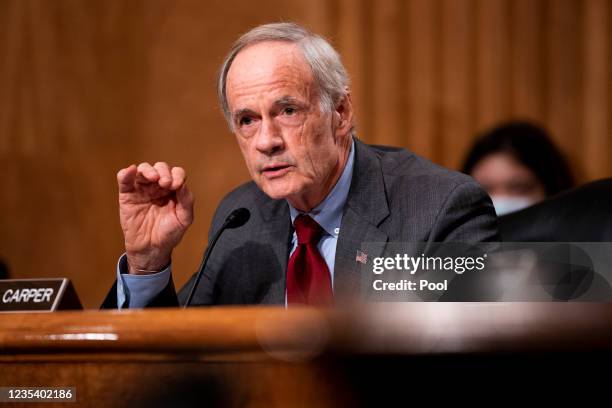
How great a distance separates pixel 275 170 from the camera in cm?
176

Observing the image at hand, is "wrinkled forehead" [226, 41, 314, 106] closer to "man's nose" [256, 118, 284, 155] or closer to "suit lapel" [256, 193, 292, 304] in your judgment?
"man's nose" [256, 118, 284, 155]

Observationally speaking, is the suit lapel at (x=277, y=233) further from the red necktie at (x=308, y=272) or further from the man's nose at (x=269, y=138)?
the man's nose at (x=269, y=138)

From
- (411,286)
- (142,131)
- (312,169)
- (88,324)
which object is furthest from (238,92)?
(142,131)

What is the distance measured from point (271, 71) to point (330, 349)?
109 centimetres

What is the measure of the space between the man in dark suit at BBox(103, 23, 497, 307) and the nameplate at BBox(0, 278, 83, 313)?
0.33 meters

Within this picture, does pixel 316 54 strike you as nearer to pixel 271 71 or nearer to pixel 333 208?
pixel 271 71

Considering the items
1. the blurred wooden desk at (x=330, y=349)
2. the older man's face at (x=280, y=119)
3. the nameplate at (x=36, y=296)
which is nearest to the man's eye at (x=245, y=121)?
the older man's face at (x=280, y=119)

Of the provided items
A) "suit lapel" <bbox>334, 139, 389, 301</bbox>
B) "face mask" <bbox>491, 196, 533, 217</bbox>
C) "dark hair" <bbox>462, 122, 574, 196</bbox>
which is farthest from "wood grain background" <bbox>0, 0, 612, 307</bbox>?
"suit lapel" <bbox>334, 139, 389, 301</bbox>

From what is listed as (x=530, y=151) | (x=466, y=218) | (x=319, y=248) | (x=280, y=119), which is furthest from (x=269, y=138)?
(x=530, y=151)

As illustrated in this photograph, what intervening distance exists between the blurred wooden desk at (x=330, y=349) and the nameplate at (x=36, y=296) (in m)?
0.53

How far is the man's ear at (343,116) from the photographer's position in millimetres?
1871

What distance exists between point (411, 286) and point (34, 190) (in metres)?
3.13

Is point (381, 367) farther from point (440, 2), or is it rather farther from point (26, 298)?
point (440, 2)

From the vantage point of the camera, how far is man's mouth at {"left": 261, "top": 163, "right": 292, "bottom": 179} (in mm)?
1746
